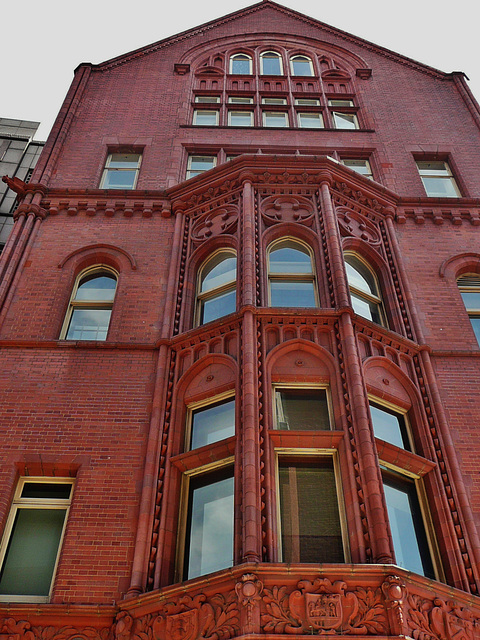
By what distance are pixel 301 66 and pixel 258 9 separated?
4.35m

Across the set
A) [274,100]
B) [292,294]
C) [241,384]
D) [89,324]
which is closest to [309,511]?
[241,384]

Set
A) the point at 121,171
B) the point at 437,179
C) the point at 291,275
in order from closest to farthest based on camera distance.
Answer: the point at 291,275 < the point at 121,171 < the point at 437,179

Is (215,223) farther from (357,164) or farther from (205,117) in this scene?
(205,117)

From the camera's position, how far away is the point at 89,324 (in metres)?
13.3

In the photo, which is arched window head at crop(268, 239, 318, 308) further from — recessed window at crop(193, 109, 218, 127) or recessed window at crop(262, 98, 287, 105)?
recessed window at crop(262, 98, 287, 105)

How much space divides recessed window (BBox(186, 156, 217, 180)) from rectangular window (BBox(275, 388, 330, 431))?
8.59 m

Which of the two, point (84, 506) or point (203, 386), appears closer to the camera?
point (84, 506)

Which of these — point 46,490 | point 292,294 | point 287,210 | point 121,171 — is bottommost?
point 46,490

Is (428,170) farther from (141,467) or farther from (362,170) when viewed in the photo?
(141,467)

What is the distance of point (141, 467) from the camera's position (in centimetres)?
1020

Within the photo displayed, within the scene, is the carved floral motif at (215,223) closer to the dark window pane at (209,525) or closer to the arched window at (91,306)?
the arched window at (91,306)

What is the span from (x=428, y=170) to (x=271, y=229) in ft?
21.2

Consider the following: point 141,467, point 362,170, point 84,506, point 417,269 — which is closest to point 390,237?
point 417,269

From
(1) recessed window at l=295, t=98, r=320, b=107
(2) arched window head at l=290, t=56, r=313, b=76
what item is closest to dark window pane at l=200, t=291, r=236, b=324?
(1) recessed window at l=295, t=98, r=320, b=107
